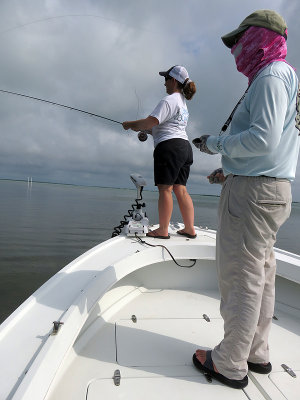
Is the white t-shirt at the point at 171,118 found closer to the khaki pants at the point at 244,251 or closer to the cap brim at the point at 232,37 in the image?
the cap brim at the point at 232,37

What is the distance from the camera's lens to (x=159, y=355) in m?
1.64

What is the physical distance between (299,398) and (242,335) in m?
0.46

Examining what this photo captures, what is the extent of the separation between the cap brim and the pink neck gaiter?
0.10 ft

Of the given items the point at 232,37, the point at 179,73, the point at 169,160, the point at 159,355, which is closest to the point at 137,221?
the point at 169,160

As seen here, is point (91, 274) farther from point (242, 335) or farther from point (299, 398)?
point (299, 398)

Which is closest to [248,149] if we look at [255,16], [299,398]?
[255,16]

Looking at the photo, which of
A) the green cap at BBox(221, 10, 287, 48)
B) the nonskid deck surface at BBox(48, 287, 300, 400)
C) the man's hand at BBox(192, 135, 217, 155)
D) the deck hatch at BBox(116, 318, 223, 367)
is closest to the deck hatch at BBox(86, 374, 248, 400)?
the nonskid deck surface at BBox(48, 287, 300, 400)

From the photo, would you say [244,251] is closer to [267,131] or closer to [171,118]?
[267,131]

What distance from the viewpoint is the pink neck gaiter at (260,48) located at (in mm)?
1219

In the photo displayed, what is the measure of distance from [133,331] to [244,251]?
1.07 m

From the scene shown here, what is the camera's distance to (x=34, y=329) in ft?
4.22

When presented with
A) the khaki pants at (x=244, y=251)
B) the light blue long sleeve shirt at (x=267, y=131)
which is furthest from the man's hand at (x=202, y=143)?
the khaki pants at (x=244, y=251)

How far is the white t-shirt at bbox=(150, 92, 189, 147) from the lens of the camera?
2.70m

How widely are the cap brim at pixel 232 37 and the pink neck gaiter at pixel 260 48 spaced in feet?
0.10
